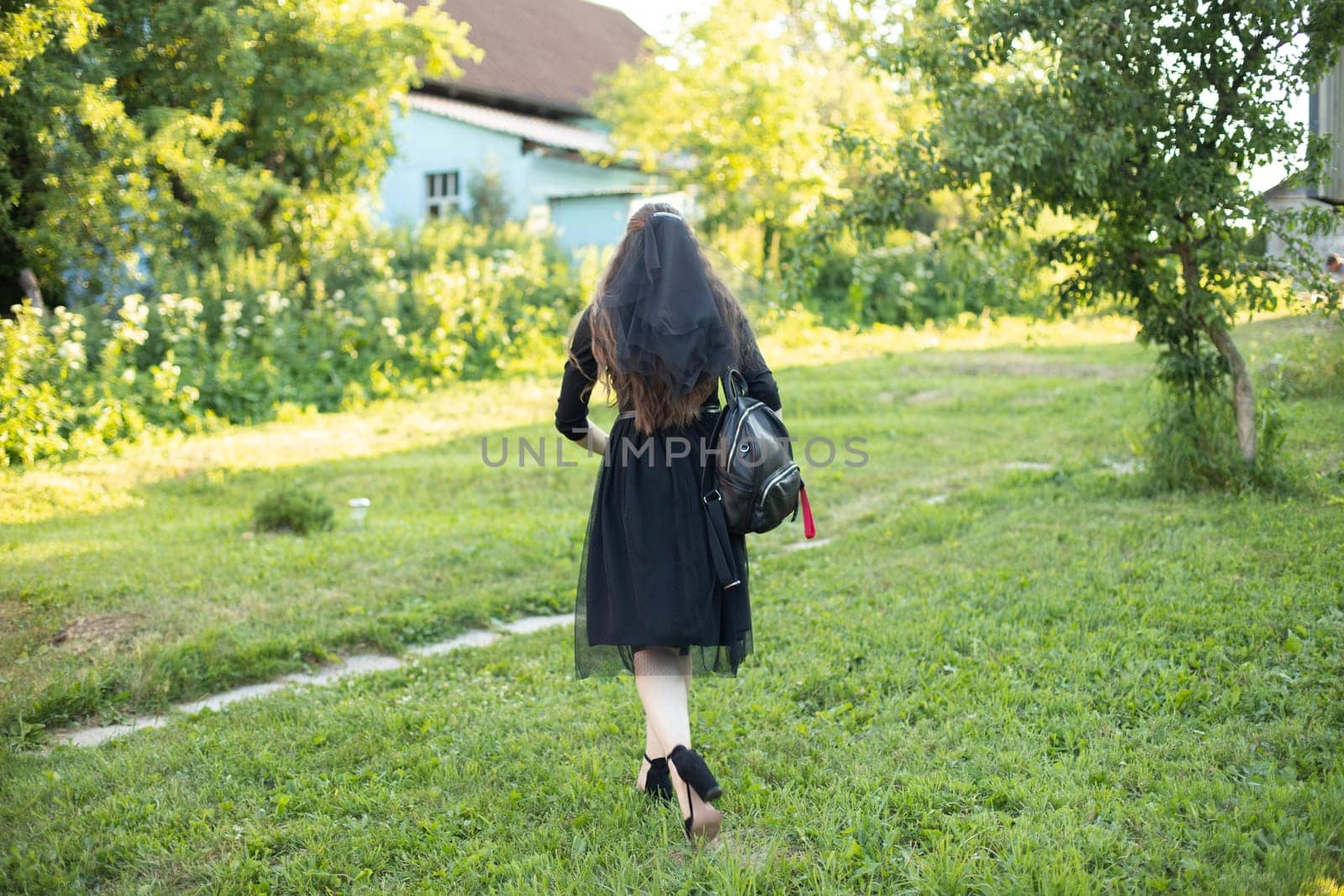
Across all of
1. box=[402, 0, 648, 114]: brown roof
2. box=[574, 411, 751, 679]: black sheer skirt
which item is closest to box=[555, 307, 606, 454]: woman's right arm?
box=[574, 411, 751, 679]: black sheer skirt

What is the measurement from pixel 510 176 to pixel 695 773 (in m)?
18.0

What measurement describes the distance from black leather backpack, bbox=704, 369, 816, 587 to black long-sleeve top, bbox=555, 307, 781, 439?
0.26ft

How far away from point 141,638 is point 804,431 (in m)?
6.51

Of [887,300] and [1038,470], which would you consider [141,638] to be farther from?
Answer: [887,300]

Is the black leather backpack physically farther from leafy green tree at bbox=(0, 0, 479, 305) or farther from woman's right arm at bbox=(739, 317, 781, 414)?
leafy green tree at bbox=(0, 0, 479, 305)

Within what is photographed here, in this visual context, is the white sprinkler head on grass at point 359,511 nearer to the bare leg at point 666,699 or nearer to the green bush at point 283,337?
the green bush at point 283,337

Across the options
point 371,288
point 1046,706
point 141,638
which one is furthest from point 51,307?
point 1046,706

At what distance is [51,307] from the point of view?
37.6 ft

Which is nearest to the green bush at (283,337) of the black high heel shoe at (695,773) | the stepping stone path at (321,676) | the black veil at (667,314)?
the stepping stone path at (321,676)

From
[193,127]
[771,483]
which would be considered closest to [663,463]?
[771,483]

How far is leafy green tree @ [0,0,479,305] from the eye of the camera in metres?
9.62

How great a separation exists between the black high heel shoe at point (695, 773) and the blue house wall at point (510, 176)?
1696 centimetres

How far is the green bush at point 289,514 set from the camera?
23.5 feet

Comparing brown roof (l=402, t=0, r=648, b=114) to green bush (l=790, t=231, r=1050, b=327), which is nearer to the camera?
green bush (l=790, t=231, r=1050, b=327)
